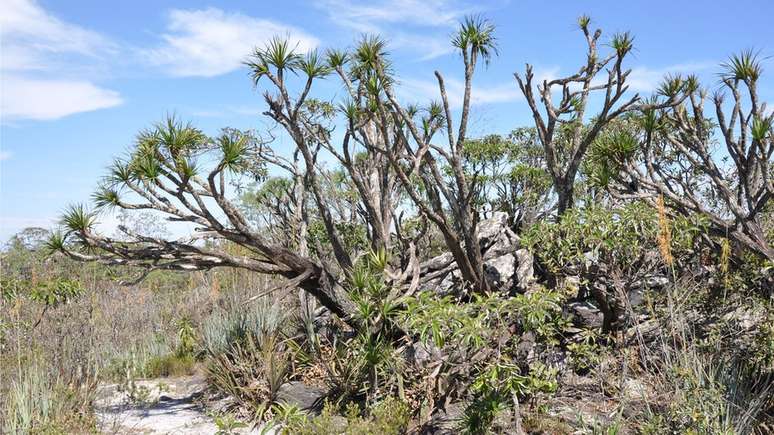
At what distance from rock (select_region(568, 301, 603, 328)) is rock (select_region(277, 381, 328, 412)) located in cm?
276

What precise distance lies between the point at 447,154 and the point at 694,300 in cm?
278

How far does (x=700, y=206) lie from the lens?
6.68m

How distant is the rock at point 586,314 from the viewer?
22.5 feet

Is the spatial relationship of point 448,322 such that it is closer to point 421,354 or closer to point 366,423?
point 366,423

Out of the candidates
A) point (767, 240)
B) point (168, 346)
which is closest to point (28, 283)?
point (168, 346)

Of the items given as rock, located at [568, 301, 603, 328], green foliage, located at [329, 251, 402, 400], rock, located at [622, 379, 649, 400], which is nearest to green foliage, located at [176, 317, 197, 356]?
green foliage, located at [329, 251, 402, 400]

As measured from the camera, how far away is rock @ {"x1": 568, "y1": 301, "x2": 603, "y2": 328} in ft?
22.5

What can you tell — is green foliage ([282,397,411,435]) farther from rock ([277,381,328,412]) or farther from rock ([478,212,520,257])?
rock ([478,212,520,257])

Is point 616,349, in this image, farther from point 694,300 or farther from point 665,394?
point 665,394

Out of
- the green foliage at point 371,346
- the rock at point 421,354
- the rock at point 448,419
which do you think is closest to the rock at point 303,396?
the green foliage at point 371,346

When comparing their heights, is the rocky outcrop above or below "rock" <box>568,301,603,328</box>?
above

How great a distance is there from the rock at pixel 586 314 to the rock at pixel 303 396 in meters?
2.76

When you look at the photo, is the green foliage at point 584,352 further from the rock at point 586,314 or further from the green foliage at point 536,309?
the rock at point 586,314

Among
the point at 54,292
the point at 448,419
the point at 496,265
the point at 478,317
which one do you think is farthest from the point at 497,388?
the point at 54,292
